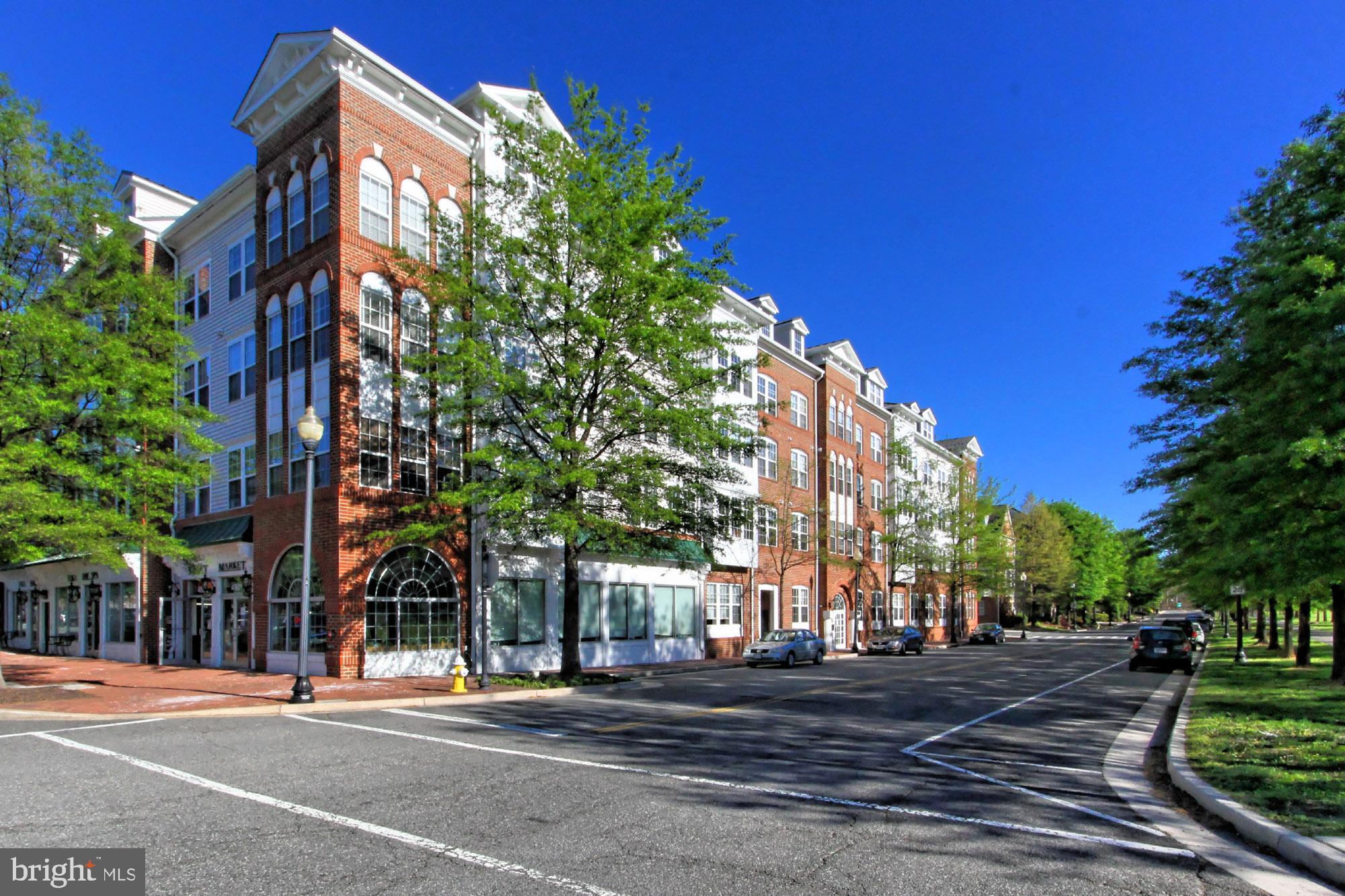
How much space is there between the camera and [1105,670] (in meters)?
28.4

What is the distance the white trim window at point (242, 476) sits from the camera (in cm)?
2452

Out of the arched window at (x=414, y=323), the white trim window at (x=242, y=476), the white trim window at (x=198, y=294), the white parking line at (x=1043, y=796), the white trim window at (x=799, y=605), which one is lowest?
the white trim window at (x=799, y=605)

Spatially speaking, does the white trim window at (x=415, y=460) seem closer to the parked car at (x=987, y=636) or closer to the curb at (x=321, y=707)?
the curb at (x=321, y=707)

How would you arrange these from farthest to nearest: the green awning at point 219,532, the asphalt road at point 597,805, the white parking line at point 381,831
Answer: the green awning at point 219,532 < the asphalt road at point 597,805 < the white parking line at point 381,831

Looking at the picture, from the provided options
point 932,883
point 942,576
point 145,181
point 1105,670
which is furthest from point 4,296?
point 942,576

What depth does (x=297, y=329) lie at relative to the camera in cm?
2334

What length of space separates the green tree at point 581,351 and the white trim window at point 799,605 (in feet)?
65.7

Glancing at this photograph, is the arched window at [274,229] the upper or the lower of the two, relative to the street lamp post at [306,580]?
upper

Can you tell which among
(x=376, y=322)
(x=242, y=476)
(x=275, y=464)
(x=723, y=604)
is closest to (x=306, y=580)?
(x=275, y=464)

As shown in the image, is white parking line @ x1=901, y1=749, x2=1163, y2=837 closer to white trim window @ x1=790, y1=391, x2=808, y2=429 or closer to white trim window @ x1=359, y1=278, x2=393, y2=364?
white trim window @ x1=359, y1=278, x2=393, y2=364

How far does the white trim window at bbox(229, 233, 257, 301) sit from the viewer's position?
83.5 feet

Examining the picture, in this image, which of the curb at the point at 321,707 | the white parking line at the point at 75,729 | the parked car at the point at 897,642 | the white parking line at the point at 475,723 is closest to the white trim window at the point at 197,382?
the curb at the point at 321,707

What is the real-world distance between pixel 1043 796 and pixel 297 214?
23.2m

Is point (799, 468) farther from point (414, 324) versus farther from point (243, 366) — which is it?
point (243, 366)
